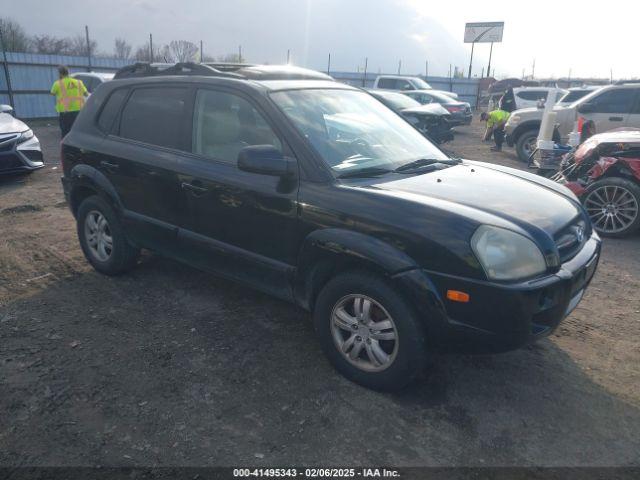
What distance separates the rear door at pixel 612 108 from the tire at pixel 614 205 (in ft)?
14.5

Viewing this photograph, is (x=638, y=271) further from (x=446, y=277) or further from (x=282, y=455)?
(x=282, y=455)

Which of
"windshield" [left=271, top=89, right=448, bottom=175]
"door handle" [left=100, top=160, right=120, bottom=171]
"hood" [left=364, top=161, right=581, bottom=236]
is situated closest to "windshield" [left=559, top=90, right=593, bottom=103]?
"windshield" [left=271, top=89, right=448, bottom=175]

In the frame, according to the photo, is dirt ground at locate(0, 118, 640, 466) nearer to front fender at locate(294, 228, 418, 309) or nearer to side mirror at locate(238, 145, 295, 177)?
front fender at locate(294, 228, 418, 309)

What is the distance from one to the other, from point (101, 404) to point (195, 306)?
1335mm

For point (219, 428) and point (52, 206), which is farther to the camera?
point (52, 206)

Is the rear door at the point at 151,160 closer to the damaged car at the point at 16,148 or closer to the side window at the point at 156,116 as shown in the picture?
the side window at the point at 156,116

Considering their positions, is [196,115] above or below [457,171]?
above

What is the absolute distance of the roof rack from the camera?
3846 mm

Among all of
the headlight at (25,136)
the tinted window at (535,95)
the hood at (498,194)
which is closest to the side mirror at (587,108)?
the hood at (498,194)

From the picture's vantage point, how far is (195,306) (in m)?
4.14

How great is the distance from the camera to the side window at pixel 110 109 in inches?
174

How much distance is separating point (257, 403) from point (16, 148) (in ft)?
24.2

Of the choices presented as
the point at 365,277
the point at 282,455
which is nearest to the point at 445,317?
the point at 365,277

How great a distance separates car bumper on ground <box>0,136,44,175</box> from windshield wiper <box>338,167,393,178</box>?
7164 mm
